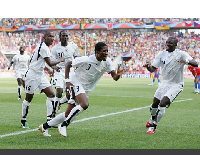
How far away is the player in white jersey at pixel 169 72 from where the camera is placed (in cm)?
916

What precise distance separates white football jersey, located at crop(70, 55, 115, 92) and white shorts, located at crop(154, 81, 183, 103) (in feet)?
5.40

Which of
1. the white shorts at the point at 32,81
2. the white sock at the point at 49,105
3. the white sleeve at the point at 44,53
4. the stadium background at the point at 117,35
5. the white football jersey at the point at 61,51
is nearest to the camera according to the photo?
the white sleeve at the point at 44,53

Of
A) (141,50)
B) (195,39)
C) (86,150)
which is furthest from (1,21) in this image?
(86,150)

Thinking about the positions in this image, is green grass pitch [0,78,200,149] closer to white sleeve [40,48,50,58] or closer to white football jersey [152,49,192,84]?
white football jersey [152,49,192,84]

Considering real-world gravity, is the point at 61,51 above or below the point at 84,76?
above

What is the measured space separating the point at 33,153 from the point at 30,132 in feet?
8.11

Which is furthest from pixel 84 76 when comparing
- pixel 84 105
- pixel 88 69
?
pixel 84 105

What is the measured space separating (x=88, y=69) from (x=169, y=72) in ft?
7.24

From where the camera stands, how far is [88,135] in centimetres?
840

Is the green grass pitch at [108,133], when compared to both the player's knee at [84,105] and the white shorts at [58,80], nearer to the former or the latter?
the player's knee at [84,105]

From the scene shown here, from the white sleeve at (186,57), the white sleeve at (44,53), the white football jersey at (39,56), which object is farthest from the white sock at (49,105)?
the white sleeve at (186,57)

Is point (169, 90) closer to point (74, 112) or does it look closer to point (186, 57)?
point (186, 57)

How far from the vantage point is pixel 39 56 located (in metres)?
9.66

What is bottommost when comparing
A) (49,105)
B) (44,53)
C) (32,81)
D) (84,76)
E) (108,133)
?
(108,133)
